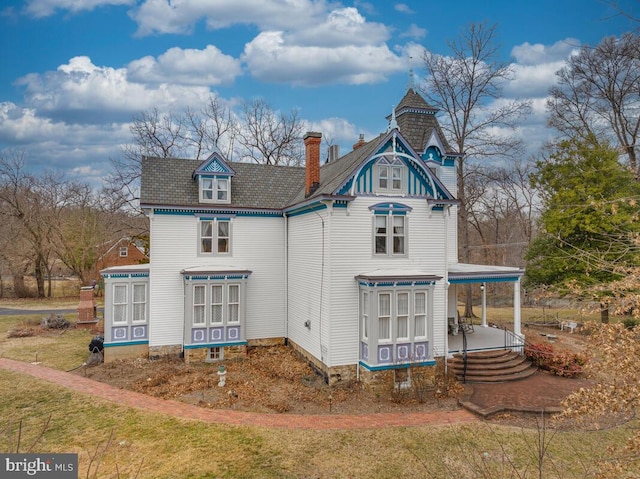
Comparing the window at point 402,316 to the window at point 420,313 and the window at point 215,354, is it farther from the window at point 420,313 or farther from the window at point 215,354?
the window at point 215,354

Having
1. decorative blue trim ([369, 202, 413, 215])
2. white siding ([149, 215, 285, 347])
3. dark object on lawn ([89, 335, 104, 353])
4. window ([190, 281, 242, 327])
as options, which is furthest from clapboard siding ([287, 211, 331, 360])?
dark object on lawn ([89, 335, 104, 353])

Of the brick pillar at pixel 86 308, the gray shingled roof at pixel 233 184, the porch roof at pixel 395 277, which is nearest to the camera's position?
the porch roof at pixel 395 277

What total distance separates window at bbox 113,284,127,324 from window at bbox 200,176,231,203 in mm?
5410

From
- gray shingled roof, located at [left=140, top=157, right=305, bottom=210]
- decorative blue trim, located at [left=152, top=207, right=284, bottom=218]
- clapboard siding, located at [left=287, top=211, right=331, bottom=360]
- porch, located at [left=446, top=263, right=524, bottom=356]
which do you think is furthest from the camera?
gray shingled roof, located at [left=140, top=157, right=305, bottom=210]

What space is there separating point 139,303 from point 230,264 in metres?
4.44

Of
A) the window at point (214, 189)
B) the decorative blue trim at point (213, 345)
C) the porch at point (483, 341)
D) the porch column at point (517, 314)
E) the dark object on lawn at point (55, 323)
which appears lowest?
the dark object on lawn at point (55, 323)

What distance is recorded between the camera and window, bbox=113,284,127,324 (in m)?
18.3

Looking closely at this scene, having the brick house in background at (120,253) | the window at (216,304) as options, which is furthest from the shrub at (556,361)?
the brick house in background at (120,253)

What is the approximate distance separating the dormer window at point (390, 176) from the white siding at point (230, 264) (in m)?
6.18

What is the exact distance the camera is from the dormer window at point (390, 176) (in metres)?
15.8

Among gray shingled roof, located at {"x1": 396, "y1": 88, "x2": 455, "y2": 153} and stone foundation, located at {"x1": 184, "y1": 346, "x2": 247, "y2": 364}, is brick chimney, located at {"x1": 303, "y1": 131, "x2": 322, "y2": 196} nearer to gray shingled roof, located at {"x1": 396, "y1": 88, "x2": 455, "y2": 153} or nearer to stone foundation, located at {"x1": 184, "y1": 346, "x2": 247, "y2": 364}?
gray shingled roof, located at {"x1": 396, "y1": 88, "x2": 455, "y2": 153}

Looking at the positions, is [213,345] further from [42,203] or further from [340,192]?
[42,203]

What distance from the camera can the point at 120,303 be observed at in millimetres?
18344

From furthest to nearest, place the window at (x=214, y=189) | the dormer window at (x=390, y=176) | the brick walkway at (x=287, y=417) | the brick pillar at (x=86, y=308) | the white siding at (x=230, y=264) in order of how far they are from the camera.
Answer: the brick pillar at (x=86, y=308) < the window at (x=214, y=189) < the white siding at (x=230, y=264) < the dormer window at (x=390, y=176) < the brick walkway at (x=287, y=417)
